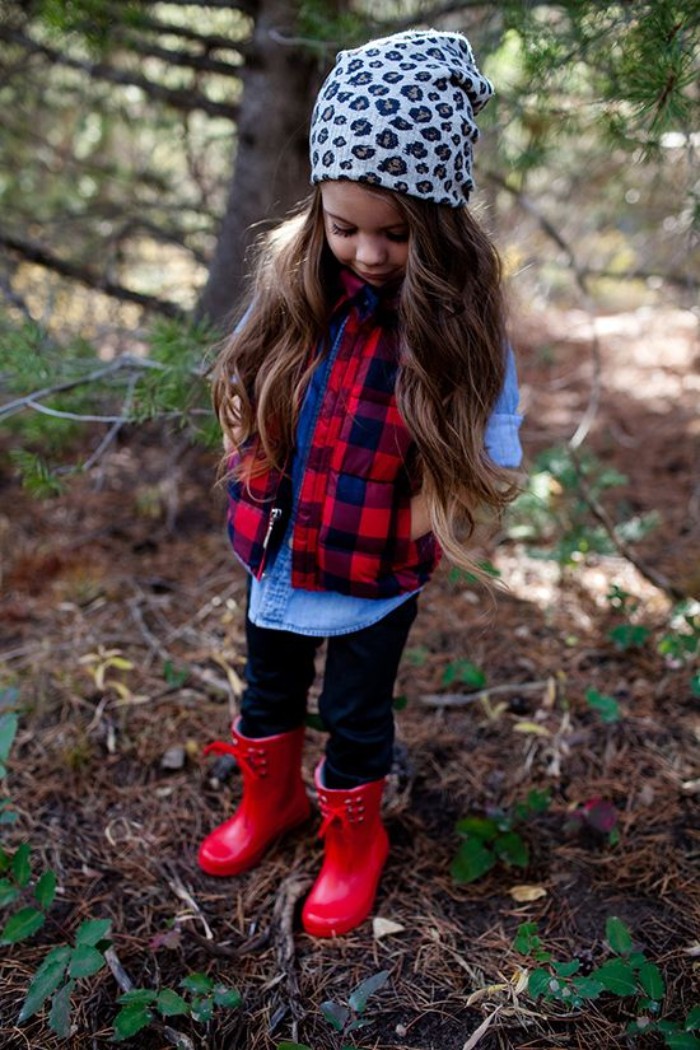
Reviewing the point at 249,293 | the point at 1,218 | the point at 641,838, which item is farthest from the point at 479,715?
the point at 1,218

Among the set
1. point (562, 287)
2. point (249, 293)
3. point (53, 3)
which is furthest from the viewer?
point (562, 287)

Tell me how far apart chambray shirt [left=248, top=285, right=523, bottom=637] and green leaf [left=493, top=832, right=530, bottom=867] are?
24.8 inches

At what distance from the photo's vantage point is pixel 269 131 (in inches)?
97.4

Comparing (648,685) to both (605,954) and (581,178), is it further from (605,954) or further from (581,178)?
(581,178)

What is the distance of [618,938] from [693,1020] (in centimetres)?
17

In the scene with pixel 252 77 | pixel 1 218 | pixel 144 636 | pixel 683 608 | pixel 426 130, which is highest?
pixel 252 77

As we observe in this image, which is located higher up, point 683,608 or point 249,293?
point 249,293

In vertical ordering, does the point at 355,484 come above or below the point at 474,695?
above

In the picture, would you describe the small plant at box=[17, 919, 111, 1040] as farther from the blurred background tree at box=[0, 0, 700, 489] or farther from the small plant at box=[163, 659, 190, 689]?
the blurred background tree at box=[0, 0, 700, 489]

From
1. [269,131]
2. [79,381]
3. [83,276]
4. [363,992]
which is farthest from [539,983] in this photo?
[83,276]

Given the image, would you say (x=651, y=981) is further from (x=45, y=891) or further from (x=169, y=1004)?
(x=45, y=891)

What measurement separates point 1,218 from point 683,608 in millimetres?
3362

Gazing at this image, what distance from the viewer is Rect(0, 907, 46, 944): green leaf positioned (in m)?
1.44

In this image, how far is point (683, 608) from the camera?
2.19 meters
